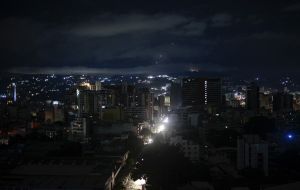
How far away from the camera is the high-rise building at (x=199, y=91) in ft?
76.3

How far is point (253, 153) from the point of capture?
8500 mm

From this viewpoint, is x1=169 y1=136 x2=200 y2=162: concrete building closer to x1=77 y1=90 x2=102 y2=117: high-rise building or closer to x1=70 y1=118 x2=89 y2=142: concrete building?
x1=70 y1=118 x2=89 y2=142: concrete building

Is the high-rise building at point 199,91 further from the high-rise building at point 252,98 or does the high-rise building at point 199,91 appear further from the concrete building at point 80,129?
the concrete building at point 80,129

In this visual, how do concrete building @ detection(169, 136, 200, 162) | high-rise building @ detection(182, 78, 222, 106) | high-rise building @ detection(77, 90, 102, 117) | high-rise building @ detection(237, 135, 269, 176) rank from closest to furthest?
1. high-rise building @ detection(237, 135, 269, 176)
2. concrete building @ detection(169, 136, 200, 162)
3. high-rise building @ detection(77, 90, 102, 117)
4. high-rise building @ detection(182, 78, 222, 106)

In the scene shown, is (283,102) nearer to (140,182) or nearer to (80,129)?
(80,129)

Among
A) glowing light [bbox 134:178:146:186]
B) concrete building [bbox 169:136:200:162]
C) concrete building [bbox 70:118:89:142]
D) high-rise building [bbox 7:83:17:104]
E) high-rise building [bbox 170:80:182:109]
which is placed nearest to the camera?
glowing light [bbox 134:178:146:186]

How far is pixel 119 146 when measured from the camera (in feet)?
38.7

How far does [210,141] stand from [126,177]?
4.08 m

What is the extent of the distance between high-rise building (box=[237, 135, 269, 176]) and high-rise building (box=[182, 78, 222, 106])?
14.7 metres

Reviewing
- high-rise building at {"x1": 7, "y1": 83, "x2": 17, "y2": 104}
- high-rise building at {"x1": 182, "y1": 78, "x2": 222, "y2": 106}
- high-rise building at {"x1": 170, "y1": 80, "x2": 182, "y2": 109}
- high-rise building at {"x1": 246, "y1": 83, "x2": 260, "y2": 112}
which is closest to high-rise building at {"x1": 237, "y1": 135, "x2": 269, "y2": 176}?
high-rise building at {"x1": 246, "y1": 83, "x2": 260, "y2": 112}

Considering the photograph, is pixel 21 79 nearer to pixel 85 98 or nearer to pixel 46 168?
pixel 85 98

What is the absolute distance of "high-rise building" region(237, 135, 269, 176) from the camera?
844cm

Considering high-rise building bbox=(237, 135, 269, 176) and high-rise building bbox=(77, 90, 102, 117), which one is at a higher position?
high-rise building bbox=(77, 90, 102, 117)

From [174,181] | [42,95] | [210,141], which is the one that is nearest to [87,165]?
[174,181]
